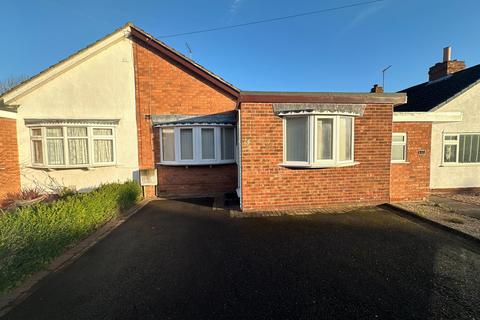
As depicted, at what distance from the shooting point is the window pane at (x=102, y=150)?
27.4ft

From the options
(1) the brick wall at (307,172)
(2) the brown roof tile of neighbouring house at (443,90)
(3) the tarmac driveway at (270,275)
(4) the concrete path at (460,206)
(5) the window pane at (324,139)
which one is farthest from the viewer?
(2) the brown roof tile of neighbouring house at (443,90)

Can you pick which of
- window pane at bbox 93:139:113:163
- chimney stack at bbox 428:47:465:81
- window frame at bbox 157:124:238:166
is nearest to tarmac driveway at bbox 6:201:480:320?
window frame at bbox 157:124:238:166

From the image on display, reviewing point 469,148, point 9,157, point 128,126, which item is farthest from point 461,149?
point 9,157

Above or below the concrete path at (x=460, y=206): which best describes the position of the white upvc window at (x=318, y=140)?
above

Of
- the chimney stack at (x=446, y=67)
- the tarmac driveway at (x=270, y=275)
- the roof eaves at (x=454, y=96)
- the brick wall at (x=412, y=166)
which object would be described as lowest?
the tarmac driveway at (x=270, y=275)

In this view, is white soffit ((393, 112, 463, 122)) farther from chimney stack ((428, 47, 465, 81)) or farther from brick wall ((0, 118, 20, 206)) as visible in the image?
brick wall ((0, 118, 20, 206))

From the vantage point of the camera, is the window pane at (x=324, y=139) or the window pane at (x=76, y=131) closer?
the window pane at (x=324, y=139)

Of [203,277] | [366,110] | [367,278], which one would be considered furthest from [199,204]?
[366,110]

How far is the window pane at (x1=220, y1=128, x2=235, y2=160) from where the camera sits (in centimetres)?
868

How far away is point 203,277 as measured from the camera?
326 cm

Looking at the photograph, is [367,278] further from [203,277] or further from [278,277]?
[203,277]

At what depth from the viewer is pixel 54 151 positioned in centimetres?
812

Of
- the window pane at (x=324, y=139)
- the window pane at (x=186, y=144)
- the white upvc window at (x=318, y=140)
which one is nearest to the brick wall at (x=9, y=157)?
the window pane at (x=186, y=144)

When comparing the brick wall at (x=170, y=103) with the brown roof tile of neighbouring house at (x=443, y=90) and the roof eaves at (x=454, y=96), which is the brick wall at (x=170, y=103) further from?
the brown roof tile of neighbouring house at (x=443, y=90)
